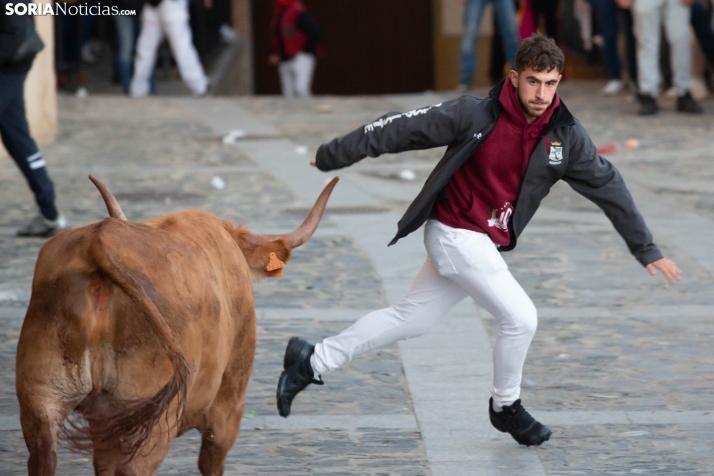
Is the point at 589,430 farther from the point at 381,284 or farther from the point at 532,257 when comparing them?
the point at 532,257

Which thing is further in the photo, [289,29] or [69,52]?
[69,52]

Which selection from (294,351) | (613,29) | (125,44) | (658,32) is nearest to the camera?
(294,351)

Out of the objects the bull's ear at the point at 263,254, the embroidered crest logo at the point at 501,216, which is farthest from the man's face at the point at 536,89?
the bull's ear at the point at 263,254

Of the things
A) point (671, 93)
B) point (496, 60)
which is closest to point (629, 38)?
point (671, 93)

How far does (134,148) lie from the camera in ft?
42.1

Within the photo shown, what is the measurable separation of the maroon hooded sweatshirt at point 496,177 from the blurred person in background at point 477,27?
35.9 ft

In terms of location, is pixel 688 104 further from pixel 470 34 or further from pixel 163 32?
pixel 163 32

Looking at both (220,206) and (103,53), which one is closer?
(220,206)

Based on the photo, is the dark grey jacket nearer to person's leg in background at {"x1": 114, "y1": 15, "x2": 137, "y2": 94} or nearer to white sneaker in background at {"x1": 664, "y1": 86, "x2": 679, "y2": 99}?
white sneaker in background at {"x1": 664, "y1": 86, "x2": 679, "y2": 99}

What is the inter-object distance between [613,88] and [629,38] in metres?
1.18

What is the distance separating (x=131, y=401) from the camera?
124 inches

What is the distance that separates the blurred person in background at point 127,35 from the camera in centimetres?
1639

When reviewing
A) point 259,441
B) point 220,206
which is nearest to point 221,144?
point 220,206

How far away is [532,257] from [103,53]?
15328 mm
